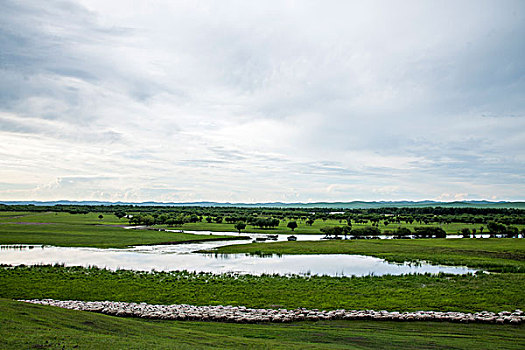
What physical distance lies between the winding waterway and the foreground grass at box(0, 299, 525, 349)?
17.4m

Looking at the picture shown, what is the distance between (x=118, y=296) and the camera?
24.9 meters

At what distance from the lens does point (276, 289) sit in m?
26.9

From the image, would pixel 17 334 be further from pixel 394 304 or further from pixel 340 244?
pixel 340 244

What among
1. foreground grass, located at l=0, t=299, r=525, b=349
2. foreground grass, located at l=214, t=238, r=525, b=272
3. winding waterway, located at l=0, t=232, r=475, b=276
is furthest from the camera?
foreground grass, located at l=214, t=238, r=525, b=272

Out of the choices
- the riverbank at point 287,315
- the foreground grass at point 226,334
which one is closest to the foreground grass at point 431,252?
the riverbank at point 287,315

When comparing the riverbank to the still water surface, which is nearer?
the riverbank

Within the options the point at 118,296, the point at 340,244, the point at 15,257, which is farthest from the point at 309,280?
the point at 15,257

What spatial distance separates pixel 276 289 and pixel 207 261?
1885cm

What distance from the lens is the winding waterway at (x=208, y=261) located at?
3777 cm

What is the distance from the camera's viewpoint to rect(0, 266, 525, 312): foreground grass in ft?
75.4

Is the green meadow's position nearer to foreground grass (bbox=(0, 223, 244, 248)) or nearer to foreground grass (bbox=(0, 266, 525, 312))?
foreground grass (bbox=(0, 266, 525, 312))

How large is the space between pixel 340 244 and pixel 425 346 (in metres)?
47.5

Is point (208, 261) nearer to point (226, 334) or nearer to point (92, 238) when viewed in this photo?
point (226, 334)

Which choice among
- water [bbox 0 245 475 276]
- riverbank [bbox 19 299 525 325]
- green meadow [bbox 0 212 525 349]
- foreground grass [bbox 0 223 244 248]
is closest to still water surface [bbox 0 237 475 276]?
water [bbox 0 245 475 276]
